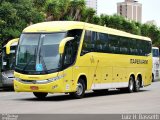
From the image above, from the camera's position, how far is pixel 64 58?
68.7 feet

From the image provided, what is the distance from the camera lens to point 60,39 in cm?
2100

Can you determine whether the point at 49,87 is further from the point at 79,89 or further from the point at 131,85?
the point at 131,85

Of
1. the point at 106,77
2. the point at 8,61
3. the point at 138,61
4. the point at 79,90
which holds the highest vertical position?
the point at 138,61

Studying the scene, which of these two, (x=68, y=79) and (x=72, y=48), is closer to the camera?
(x=68, y=79)

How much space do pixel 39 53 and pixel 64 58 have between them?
100 cm

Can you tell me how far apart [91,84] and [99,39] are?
219 centimetres

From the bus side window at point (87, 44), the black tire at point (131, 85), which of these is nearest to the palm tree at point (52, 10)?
the black tire at point (131, 85)

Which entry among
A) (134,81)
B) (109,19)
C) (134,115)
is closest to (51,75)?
(134,115)

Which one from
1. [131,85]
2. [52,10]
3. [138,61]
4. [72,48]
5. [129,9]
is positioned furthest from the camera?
[129,9]

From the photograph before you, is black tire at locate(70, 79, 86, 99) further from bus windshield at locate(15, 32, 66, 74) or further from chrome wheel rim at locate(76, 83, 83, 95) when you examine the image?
bus windshield at locate(15, 32, 66, 74)

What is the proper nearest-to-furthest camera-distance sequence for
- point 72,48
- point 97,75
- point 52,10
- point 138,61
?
point 72,48 < point 97,75 < point 138,61 < point 52,10

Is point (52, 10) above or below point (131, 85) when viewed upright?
above

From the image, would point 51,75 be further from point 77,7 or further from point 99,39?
point 77,7

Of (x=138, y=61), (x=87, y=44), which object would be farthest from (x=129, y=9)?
(x=87, y=44)
